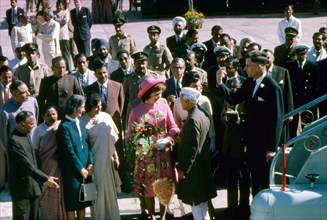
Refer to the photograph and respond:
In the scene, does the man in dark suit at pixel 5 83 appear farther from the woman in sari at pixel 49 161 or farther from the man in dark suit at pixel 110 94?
the woman in sari at pixel 49 161

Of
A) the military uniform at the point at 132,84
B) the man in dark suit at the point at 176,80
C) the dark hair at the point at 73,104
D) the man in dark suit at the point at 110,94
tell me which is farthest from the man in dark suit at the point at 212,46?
the dark hair at the point at 73,104

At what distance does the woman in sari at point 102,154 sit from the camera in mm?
8578

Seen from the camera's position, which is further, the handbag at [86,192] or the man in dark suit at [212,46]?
the man in dark suit at [212,46]

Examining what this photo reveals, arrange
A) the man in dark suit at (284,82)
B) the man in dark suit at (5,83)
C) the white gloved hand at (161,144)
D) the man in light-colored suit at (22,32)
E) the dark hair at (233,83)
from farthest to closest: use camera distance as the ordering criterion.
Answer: the man in light-colored suit at (22,32), the man in dark suit at (5,83), the man in dark suit at (284,82), the dark hair at (233,83), the white gloved hand at (161,144)

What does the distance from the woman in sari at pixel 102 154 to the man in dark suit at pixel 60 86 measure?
65.0 inches

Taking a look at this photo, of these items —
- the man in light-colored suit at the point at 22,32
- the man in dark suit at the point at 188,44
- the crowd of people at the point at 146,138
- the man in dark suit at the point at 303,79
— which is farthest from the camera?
the man in light-colored suit at the point at 22,32

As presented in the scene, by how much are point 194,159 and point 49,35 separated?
816cm

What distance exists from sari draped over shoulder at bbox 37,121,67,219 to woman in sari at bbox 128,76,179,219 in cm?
99

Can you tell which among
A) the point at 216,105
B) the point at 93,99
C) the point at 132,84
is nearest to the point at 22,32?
the point at 132,84

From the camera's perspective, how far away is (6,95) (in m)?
10.5

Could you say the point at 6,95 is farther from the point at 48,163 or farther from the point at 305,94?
the point at 305,94

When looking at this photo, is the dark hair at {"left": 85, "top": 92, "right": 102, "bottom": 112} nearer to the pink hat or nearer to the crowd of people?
the crowd of people

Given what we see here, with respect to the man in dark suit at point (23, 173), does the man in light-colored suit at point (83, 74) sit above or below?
above

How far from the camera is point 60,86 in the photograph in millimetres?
10172
